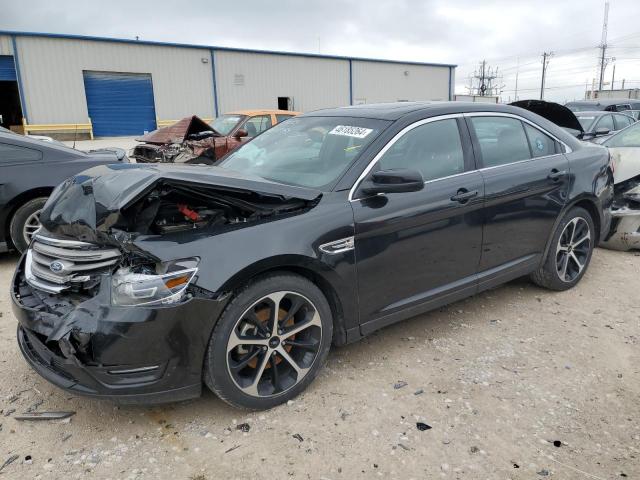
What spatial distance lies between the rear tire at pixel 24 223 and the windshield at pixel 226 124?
6022 mm

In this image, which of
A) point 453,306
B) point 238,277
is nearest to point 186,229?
point 238,277

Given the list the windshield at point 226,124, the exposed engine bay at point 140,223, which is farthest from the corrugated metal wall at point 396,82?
the exposed engine bay at point 140,223

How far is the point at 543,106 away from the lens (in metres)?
6.21

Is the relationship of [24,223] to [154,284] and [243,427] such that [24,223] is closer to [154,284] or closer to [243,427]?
[154,284]

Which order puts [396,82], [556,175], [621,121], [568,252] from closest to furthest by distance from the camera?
[556,175]
[568,252]
[621,121]
[396,82]

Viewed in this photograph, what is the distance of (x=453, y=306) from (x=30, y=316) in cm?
311

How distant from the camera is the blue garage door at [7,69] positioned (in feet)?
71.6

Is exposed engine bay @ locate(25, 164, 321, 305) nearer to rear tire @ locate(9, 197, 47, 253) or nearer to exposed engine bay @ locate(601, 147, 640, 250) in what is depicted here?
rear tire @ locate(9, 197, 47, 253)

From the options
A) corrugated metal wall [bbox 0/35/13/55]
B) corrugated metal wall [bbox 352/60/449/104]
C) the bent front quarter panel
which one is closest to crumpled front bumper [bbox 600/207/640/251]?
the bent front quarter panel

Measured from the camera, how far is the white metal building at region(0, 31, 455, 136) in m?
22.5

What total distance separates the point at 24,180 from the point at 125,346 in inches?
151

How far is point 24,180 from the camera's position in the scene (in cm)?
524

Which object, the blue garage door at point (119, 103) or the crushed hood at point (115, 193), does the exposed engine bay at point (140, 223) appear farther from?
the blue garage door at point (119, 103)

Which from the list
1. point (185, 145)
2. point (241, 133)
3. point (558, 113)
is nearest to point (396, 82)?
point (241, 133)
